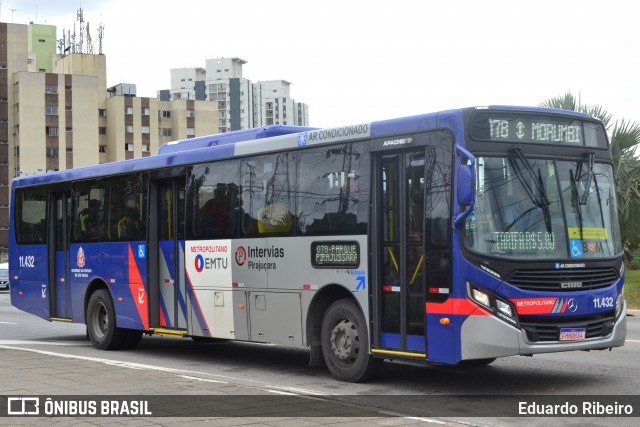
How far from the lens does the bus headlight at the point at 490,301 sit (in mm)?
10469

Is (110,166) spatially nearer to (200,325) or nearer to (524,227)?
(200,325)

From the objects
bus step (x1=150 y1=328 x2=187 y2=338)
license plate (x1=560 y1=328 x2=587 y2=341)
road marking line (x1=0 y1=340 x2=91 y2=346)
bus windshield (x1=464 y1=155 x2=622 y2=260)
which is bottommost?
road marking line (x1=0 y1=340 x2=91 y2=346)

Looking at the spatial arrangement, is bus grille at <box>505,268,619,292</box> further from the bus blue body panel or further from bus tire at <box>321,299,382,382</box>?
the bus blue body panel

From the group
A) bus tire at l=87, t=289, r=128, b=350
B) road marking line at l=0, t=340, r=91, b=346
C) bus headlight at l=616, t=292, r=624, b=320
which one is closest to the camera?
bus headlight at l=616, t=292, r=624, b=320

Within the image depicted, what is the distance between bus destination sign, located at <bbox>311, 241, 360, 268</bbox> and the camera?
39.3 ft

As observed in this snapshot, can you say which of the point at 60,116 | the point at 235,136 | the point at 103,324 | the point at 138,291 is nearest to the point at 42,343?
the point at 103,324

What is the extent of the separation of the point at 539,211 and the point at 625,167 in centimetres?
1587

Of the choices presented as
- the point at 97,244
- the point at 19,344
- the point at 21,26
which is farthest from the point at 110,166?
the point at 21,26

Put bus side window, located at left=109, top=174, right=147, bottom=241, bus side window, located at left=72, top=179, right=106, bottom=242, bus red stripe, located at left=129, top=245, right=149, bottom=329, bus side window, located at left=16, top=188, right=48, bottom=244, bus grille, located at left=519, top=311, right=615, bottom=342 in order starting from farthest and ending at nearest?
bus side window, located at left=16, top=188, right=48, bottom=244, bus side window, located at left=72, top=179, right=106, bottom=242, bus side window, located at left=109, top=174, right=147, bottom=241, bus red stripe, located at left=129, top=245, right=149, bottom=329, bus grille, located at left=519, top=311, right=615, bottom=342

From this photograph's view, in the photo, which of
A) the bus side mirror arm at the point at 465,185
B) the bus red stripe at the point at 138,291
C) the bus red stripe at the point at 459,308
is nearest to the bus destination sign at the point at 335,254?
the bus red stripe at the point at 459,308

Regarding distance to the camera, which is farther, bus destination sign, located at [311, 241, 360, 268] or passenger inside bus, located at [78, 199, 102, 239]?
passenger inside bus, located at [78, 199, 102, 239]

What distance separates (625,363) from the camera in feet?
43.5

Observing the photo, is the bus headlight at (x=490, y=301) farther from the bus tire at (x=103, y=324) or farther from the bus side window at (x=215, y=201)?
the bus tire at (x=103, y=324)

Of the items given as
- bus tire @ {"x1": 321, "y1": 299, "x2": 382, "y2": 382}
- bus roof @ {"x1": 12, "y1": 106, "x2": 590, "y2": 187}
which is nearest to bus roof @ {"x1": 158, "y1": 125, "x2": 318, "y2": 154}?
bus roof @ {"x1": 12, "y1": 106, "x2": 590, "y2": 187}
